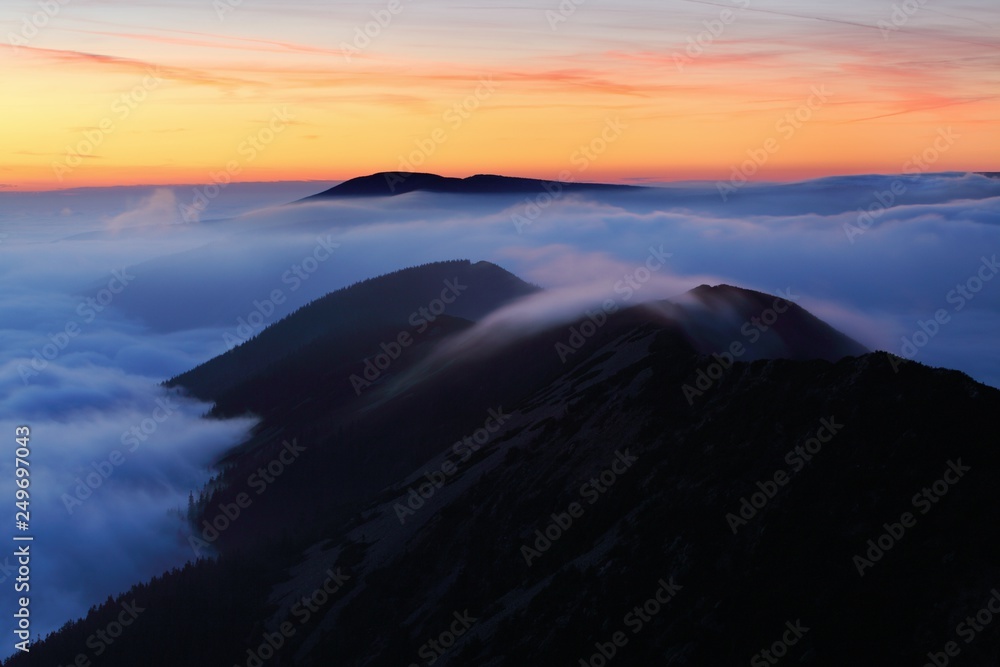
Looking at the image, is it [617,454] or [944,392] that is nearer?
[944,392]

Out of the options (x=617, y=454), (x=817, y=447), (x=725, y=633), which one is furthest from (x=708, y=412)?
(x=725, y=633)

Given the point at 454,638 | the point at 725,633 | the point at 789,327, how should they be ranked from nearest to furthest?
the point at 725,633
the point at 454,638
the point at 789,327

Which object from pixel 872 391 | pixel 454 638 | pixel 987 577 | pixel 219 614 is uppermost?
pixel 872 391

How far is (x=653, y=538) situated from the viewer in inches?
2859

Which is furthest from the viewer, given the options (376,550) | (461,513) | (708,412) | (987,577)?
(376,550)

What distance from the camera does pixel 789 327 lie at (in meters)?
160

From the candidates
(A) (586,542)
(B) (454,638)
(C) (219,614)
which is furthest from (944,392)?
(C) (219,614)

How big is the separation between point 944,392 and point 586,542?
100.0 ft

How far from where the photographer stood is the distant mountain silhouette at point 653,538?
192 ft

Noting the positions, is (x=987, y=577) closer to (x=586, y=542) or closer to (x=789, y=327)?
(x=586, y=542)

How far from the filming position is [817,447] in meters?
70.6

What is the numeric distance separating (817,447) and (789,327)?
9385 centimetres

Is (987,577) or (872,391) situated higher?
(872,391)

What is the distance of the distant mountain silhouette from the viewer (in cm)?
5856
